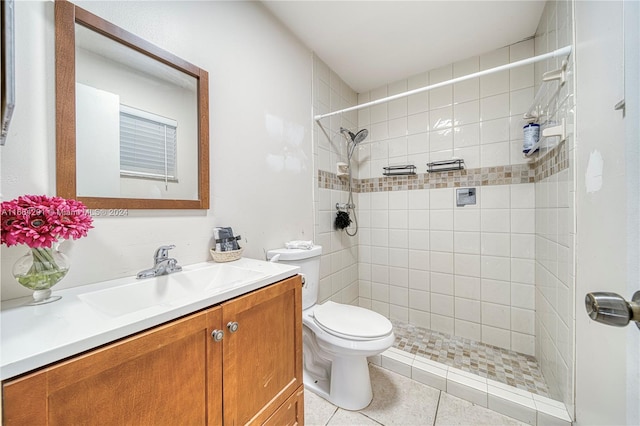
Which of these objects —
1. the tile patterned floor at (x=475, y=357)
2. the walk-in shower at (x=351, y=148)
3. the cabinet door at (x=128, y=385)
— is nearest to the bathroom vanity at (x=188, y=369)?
the cabinet door at (x=128, y=385)

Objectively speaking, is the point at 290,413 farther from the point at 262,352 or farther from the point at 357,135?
the point at 357,135

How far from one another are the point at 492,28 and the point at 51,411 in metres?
2.59

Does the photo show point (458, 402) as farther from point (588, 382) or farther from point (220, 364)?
point (220, 364)

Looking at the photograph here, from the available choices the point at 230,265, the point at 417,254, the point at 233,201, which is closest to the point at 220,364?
the point at 230,265

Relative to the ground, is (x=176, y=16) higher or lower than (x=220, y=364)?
higher

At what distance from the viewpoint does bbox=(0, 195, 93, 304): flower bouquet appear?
0.59 metres

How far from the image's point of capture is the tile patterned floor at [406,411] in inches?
48.5

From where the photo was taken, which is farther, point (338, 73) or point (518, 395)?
point (338, 73)

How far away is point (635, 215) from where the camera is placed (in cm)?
40

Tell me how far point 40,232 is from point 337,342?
3.93 ft

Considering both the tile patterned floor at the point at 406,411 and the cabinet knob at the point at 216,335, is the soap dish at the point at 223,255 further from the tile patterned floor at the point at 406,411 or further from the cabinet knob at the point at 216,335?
the tile patterned floor at the point at 406,411

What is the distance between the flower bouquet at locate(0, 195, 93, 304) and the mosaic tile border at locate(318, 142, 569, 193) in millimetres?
1458

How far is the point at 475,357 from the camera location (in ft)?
5.59

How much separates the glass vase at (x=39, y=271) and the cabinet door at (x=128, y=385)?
37 cm
